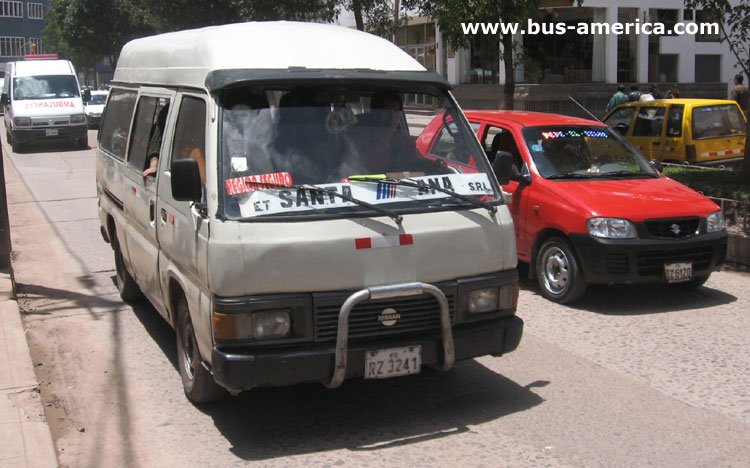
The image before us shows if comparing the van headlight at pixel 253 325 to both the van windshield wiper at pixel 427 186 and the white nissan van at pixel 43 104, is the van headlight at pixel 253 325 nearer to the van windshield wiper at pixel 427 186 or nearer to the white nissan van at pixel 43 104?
the van windshield wiper at pixel 427 186

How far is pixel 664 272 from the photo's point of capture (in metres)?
7.78

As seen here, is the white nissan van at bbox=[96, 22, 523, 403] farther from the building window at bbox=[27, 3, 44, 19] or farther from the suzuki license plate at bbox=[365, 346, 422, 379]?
the building window at bbox=[27, 3, 44, 19]

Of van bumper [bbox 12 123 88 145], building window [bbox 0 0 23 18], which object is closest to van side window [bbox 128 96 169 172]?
van bumper [bbox 12 123 88 145]

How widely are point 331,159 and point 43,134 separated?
2212 centimetres

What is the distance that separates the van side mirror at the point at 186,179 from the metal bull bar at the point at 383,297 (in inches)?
42.7

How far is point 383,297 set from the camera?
4.79 meters

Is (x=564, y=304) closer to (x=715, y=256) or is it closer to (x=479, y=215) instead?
(x=715, y=256)

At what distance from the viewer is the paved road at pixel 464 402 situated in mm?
4863

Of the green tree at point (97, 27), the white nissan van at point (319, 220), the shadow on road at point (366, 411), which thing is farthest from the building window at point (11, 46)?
the shadow on road at point (366, 411)

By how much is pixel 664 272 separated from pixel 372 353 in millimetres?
3932

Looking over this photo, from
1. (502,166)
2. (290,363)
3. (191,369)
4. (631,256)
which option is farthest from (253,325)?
(631,256)

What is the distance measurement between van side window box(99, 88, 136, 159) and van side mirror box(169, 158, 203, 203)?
8.48 feet

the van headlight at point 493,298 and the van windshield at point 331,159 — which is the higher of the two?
the van windshield at point 331,159

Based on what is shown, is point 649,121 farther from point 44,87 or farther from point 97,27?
point 97,27
